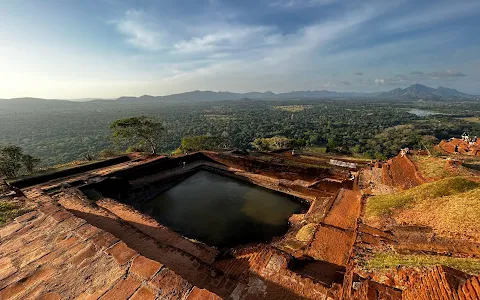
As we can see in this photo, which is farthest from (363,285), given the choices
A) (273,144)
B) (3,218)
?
(273,144)

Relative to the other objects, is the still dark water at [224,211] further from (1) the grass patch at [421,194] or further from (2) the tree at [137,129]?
(2) the tree at [137,129]

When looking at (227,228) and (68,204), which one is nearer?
(68,204)

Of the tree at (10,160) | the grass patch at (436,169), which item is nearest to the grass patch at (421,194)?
the grass patch at (436,169)

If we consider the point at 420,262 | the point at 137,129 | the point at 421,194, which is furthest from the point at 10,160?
the point at 421,194

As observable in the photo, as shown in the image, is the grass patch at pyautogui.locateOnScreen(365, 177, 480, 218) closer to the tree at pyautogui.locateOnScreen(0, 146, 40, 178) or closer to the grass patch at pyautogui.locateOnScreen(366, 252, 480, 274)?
the grass patch at pyautogui.locateOnScreen(366, 252, 480, 274)

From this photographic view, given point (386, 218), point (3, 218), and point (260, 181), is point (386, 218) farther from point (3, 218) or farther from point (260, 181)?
point (3, 218)

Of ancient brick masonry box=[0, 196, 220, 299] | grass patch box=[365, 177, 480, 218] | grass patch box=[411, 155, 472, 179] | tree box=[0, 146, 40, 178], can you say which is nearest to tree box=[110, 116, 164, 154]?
tree box=[0, 146, 40, 178]
